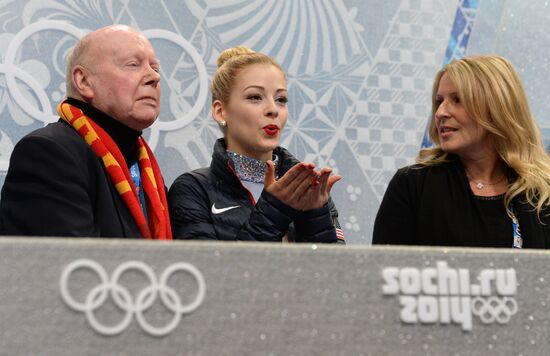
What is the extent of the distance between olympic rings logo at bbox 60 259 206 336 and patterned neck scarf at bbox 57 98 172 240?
2.46 ft

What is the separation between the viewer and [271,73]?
195 centimetres

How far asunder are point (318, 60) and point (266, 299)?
2.04 metres

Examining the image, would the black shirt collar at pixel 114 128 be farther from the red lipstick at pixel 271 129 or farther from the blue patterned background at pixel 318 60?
the blue patterned background at pixel 318 60

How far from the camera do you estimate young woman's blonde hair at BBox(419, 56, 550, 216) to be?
198 centimetres

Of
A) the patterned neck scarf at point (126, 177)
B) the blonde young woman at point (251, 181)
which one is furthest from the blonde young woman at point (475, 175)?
the patterned neck scarf at point (126, 177)

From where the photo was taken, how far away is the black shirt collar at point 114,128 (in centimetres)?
161

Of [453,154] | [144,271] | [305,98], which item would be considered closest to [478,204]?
[453,154]

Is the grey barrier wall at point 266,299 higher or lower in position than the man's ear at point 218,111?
higher

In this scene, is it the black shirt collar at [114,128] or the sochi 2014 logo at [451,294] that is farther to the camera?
the black shirt collar at [114,128]

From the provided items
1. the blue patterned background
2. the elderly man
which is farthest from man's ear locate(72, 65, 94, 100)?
the blue patterned background

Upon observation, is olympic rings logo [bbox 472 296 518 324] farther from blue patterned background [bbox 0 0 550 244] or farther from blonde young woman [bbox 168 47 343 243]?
blue patterned background [bbox 0 0 550 244]

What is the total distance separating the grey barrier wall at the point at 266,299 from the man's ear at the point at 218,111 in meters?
1.18

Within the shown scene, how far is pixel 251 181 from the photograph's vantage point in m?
1.84

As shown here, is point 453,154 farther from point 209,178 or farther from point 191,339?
point 191,339
